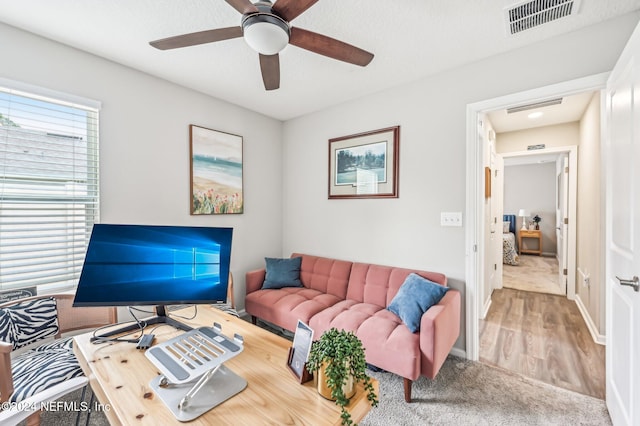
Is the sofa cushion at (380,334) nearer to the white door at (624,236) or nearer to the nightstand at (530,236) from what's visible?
the white door at (624,236)

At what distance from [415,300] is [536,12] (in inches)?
81.6

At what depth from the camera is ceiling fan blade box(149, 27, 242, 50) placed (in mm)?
1505

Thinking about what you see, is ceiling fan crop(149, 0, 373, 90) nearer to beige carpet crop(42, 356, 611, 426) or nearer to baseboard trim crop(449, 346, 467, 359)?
beige carpet crop(42, 356, 611, 426)

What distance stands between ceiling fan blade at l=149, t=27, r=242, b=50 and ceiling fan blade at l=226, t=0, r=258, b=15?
0.49 ft

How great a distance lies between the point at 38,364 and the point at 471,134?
3.39 metres

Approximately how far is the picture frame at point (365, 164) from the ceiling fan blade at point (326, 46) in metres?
1.23

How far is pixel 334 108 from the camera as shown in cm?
337

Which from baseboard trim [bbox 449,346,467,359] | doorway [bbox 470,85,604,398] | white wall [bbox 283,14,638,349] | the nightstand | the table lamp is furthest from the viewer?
the table lamp

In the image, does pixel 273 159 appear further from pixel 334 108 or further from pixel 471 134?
pixel 471 134

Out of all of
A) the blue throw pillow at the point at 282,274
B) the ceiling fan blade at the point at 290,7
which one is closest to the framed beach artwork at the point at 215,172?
the blue throw pillow at the point at 282,274

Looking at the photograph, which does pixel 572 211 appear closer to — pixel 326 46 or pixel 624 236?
pixel 624 236

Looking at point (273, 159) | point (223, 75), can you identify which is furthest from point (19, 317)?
point (273, 159)

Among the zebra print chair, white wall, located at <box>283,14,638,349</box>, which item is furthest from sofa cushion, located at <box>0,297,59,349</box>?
white wall, located at <box>283,14,638,349</box>

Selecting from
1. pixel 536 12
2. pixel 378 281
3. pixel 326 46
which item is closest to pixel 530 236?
pixel 378 281
